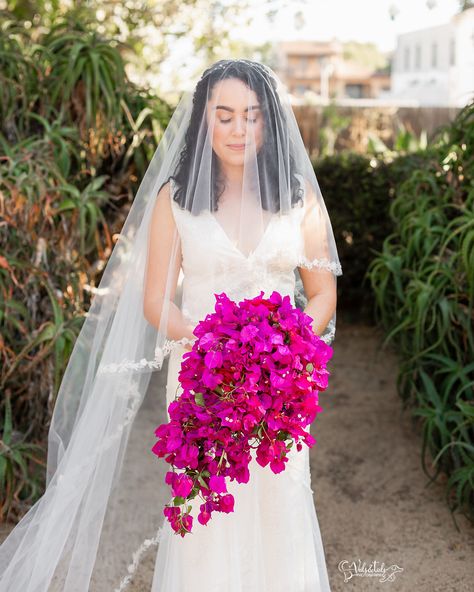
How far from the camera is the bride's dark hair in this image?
2.21 m

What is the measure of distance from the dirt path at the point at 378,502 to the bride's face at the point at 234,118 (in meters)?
1.76

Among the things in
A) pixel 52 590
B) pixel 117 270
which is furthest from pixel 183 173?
pixel 52 590

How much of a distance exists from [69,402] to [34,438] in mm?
1002

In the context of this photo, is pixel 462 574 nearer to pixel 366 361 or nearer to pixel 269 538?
pixel 269 538

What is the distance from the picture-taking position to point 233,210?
231 centimetres

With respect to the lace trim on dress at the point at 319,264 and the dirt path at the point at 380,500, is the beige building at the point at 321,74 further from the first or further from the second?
the lace trim on dress at the point at 319,264

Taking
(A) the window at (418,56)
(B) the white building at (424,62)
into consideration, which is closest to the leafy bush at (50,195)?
(B) the white building at (424,62)

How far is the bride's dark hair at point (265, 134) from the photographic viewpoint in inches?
86.9

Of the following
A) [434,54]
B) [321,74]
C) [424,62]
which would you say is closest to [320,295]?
[434,54]

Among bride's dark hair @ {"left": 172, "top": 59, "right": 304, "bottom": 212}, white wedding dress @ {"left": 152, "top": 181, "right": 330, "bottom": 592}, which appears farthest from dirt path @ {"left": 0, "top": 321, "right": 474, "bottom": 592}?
bride's dark hair @ {"left": 172, "top": 59, "right": 304, "bottom": 212}

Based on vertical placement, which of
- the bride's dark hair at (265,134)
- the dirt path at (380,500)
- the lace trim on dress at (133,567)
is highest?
the bride's dark hair at (265,134)

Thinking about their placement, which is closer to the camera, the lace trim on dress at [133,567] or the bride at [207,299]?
the bride at [207,299]

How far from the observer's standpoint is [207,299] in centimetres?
231

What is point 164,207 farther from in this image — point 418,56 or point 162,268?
point 418,56
